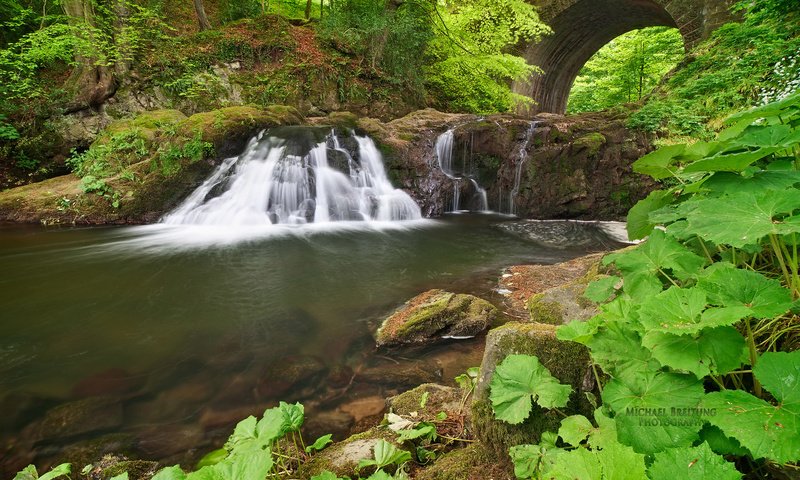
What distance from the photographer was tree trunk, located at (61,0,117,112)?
32.7ft

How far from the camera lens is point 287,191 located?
8.85 metres

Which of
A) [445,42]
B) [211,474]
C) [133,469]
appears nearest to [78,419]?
[133,469]

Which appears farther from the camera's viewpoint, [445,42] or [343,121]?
[445,42]

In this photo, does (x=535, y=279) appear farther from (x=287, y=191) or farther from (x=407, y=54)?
(x=407, y=54)

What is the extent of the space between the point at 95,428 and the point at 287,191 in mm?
6837

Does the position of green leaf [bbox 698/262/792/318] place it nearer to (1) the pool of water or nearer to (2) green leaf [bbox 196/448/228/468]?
(1) the pool of water

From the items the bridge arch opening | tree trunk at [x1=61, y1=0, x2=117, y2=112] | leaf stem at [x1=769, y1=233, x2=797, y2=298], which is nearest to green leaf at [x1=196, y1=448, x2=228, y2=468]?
leaf stem at [x1=769, y1=233, x2=797, y2=298]

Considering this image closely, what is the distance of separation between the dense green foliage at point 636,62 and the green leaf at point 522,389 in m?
17.9

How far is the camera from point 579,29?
15867 millimetres

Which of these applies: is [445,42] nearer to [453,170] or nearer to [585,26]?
[453,170]

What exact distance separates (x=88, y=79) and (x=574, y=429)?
1402cm

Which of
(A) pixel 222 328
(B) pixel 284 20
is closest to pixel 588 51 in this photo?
(B) pixel 284 20

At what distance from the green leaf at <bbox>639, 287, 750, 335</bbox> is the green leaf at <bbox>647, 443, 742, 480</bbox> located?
249 millimetres

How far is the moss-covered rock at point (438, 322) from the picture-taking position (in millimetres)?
3393
